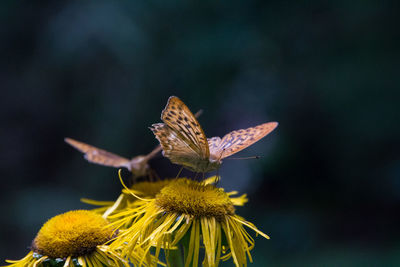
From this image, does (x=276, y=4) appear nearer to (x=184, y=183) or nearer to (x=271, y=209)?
(x=271, y=209)

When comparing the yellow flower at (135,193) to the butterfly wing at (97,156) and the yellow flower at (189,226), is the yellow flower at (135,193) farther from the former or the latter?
the yellow flower at (189,226)

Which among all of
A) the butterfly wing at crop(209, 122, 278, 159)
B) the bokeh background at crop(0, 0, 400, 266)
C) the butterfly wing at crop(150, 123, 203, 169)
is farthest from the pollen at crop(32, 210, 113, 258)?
the bokeh background at crop(0, 0, 400, 266)

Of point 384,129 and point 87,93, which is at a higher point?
point 87,93

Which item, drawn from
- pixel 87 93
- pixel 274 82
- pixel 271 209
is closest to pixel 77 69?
pixel 87 93

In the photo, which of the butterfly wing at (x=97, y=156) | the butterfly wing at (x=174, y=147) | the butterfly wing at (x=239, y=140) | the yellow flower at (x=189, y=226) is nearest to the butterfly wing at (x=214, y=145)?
the butterfly wing at (x=239, y=140)

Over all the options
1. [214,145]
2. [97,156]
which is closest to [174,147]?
[214,145]

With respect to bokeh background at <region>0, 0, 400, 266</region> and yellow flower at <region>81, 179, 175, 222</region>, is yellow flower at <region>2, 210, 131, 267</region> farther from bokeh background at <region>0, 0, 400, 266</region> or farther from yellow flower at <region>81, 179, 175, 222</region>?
bokeh background at <region>0, 0, 400, 266</region>
